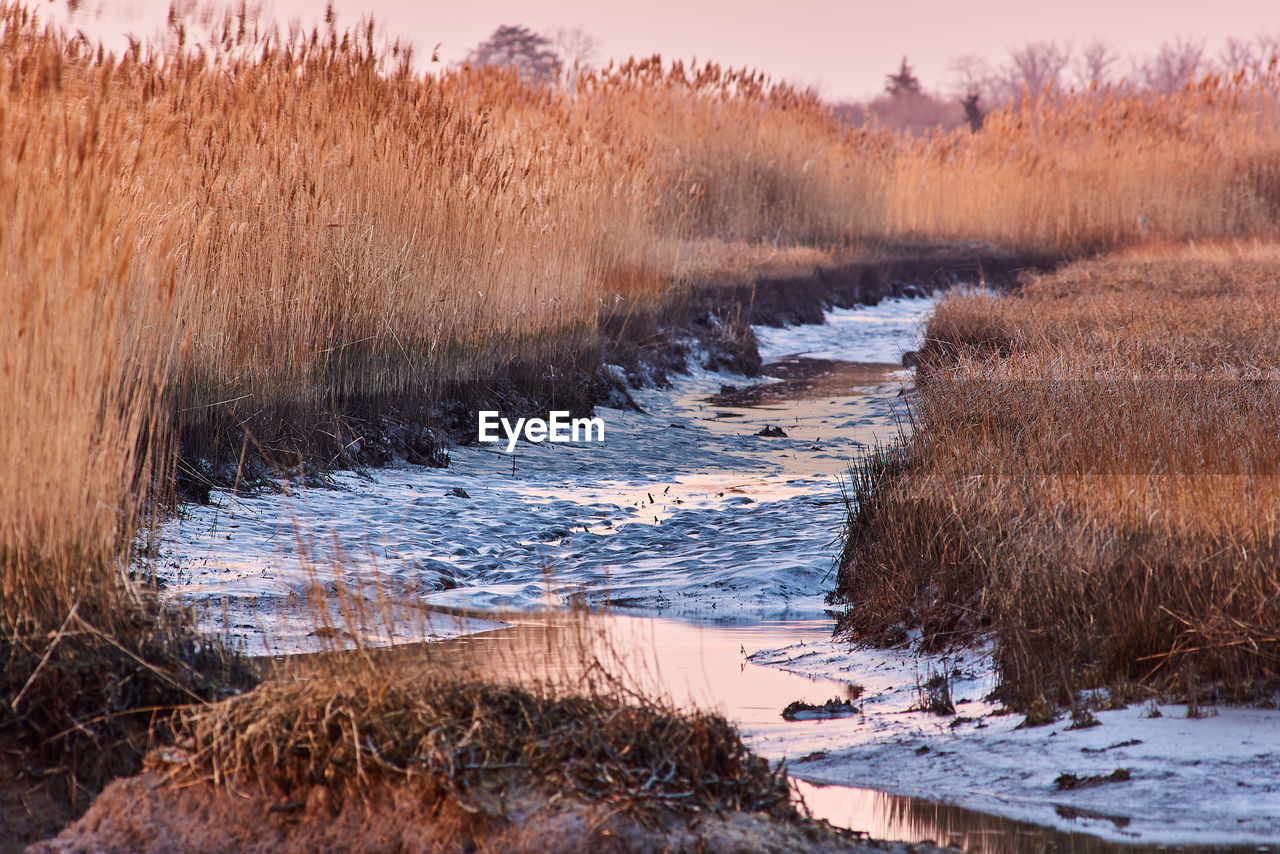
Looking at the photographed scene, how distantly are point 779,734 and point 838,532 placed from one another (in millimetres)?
2433

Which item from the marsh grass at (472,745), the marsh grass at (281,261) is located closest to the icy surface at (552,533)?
the marsh grass at (281,261)

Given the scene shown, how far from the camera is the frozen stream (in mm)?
3223

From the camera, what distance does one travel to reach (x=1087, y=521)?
13.9 feet

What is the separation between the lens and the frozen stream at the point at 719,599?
322 cm

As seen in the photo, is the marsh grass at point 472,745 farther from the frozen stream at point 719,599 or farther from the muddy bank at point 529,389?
the muddy bank at point 529,389

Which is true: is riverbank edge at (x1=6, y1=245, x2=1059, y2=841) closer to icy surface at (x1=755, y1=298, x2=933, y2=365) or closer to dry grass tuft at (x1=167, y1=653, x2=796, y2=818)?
icy surface at (x1=755, y1=298, x2=933, y2=365)

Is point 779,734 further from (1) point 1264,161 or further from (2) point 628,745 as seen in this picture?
(1) point 1264,161

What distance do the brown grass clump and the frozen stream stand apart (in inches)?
8.7

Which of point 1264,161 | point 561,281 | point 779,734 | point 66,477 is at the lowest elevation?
point 779,734

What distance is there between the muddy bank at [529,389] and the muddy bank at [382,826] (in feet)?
7.76

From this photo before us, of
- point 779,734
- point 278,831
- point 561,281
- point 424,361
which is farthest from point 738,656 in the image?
point 561,281

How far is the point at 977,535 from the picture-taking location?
4598 millimetres

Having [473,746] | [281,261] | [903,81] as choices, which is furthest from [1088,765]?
[903,81]

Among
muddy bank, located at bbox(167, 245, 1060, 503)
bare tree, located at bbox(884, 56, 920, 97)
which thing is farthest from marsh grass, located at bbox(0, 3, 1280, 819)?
bare tree, located at bbox(884, 56, 920, 97)
